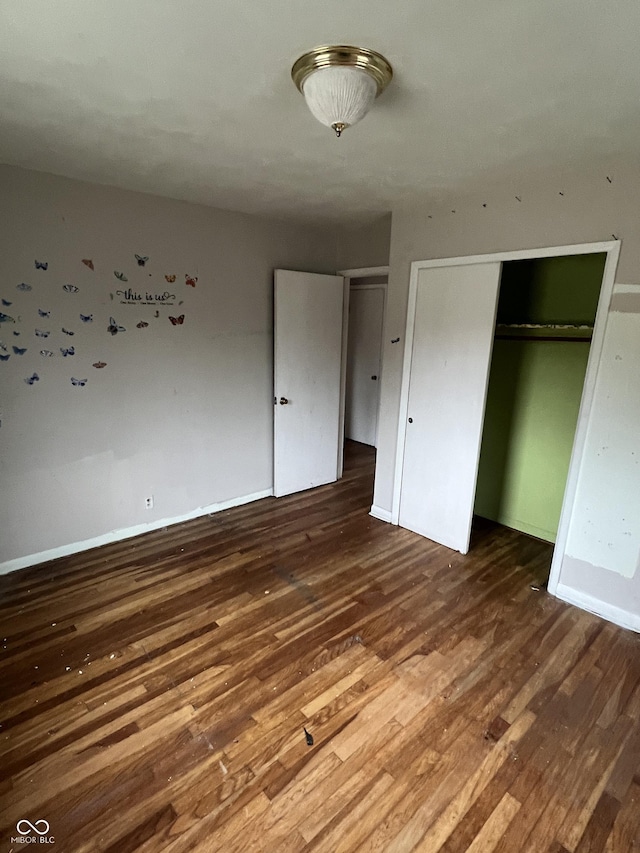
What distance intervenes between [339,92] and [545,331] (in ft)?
7.97

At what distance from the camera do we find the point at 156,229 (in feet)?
9.91

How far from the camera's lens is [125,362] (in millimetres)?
3027

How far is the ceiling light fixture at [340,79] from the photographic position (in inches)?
54.2

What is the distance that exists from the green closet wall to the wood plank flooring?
64 centimetres

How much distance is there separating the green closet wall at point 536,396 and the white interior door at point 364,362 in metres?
2.04

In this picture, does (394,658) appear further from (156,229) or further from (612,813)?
(156,229)

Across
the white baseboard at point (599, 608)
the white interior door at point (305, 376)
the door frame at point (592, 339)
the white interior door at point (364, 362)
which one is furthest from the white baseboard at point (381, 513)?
the white interior door at point (364, 362)

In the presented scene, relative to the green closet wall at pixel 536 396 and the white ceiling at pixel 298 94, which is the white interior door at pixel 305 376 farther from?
the green closet wall at pixel 536 396

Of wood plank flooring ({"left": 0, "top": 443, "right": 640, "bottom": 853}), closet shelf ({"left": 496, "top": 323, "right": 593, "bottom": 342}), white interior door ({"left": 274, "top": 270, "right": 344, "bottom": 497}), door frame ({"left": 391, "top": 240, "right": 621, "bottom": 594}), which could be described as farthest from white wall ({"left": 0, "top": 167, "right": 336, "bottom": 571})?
closet shelf ({"left": 496, "top": 323, "right": 593, "bottom": 342})

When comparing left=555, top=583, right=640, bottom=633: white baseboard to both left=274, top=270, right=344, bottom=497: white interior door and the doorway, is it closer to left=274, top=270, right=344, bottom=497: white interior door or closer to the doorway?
left=274, top=270, right=344, bottom=497: white interior door

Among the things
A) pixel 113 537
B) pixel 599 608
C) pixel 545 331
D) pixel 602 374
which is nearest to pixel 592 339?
pixel 602 374

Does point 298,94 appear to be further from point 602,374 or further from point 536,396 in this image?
point 536,396

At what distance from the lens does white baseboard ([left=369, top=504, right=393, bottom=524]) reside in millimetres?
3633

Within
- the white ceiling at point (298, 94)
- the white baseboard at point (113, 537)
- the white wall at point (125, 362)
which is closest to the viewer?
the white ceiling at point (298, 94)
